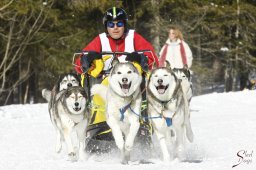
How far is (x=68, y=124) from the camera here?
6348mm

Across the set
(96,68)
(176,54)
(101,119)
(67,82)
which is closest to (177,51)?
(176,54)

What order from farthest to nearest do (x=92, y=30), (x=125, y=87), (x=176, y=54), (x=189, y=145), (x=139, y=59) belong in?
(x=92, y=30), (x=176, y=54), (x=189, y=145), (x=139, y=59), (x=125, y=87)

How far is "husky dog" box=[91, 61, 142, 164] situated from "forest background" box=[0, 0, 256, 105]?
40.8 feet

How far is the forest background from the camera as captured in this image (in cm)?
2003

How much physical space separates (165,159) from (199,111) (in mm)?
7010

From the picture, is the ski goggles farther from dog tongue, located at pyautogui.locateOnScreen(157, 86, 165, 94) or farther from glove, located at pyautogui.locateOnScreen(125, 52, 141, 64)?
dog tongue, located at pyautogui.locateOnScreen(157, 86, 165, 94)

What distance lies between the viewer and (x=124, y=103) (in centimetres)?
598

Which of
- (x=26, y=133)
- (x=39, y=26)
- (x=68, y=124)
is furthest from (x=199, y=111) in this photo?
(x=39, y=26)

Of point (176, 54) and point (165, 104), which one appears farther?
point (176, 54)

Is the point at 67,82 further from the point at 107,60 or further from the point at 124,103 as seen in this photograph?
the point at 124,103

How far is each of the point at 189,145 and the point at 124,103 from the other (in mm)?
1870

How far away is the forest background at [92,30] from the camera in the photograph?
20.0m

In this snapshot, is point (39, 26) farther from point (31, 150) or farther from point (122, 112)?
point (122, 112)

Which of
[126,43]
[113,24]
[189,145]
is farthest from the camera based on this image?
[189,145]
